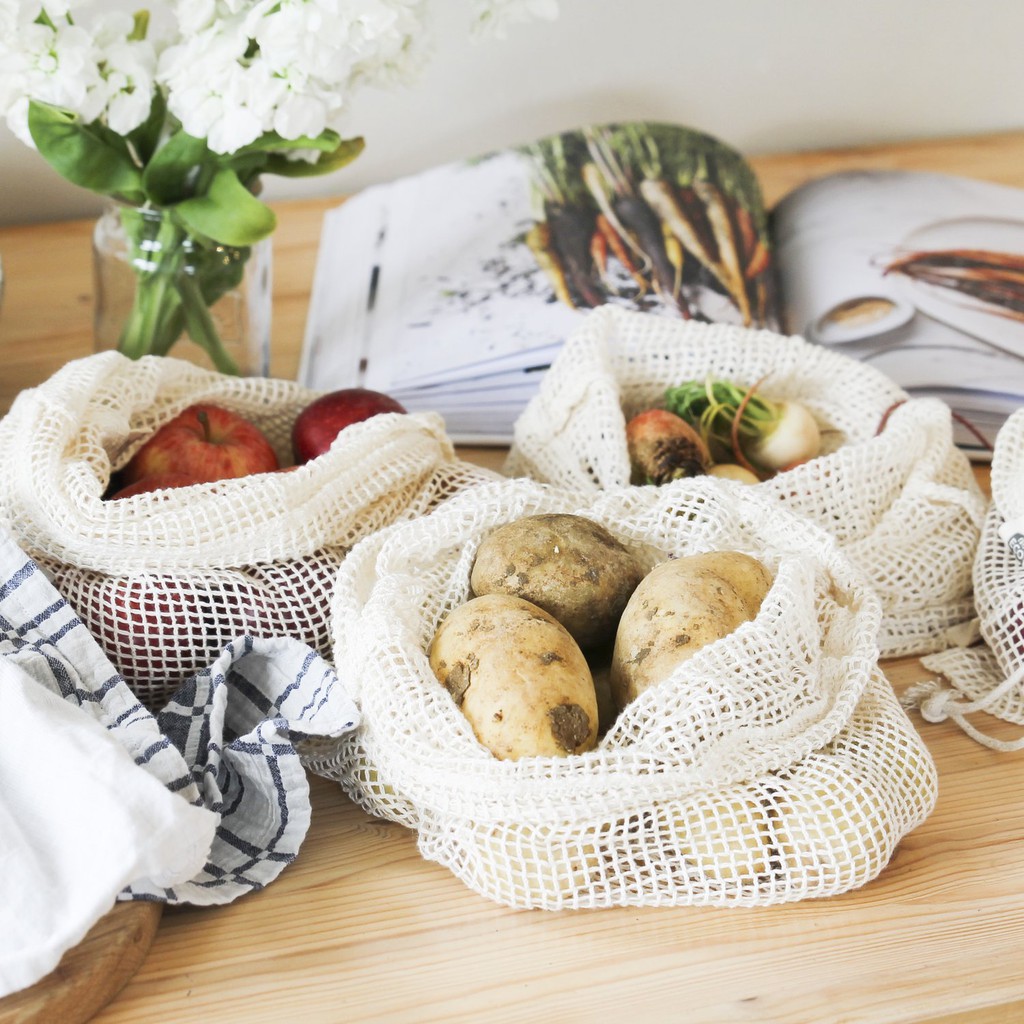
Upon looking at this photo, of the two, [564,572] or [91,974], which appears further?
[564,572]

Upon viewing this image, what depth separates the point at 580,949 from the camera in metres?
0.50

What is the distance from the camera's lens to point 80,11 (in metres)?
1.03

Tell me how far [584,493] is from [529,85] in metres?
0.67

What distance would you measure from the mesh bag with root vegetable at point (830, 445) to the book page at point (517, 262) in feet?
0.41

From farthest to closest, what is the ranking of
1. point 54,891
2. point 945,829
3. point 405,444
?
point 405,444
point 945,829
point 54,891

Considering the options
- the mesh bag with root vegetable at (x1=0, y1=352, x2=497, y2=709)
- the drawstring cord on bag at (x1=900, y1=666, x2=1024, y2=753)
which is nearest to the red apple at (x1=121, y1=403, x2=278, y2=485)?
the mesh bag with root vegetable at (x1=0, y1=352, x2=497, y2=709)

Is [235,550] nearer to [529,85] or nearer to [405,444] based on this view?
[405,444]

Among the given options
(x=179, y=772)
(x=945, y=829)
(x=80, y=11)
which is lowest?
(x=945, y=829)

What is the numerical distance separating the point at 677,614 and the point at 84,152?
463 mm

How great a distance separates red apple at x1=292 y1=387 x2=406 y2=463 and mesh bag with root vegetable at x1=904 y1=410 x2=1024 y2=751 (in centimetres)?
35

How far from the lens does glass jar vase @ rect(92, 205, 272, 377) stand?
0.80 metres

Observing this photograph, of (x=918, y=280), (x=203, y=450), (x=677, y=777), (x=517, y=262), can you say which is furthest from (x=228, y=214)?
(x=918, y=280)

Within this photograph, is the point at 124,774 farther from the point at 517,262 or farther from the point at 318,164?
the point at 517,262

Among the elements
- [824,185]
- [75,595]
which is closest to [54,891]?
[75,595]
